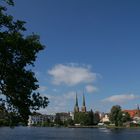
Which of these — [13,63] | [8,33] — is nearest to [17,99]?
[13,63]

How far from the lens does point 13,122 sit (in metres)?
20.8

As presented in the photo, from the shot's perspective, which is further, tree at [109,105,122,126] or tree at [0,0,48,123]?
tree at [109,105,122,126]

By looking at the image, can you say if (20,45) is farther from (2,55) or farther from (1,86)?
(1,86)

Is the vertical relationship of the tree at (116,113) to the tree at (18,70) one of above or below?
above

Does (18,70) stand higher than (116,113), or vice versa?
(116,113)

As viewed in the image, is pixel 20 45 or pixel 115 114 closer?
pixel 20 45

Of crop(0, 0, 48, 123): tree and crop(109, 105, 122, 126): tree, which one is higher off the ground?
crop(109, 105, 122, 126): tree

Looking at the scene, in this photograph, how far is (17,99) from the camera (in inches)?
803

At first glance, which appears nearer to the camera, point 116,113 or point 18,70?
point 18,70

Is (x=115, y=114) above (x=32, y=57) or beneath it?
above

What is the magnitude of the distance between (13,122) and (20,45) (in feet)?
16.2

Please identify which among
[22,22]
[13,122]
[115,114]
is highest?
[115,114]

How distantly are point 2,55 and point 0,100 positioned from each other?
2923 mm

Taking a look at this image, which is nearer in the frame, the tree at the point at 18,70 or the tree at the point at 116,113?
the tree at the point at 18,70
